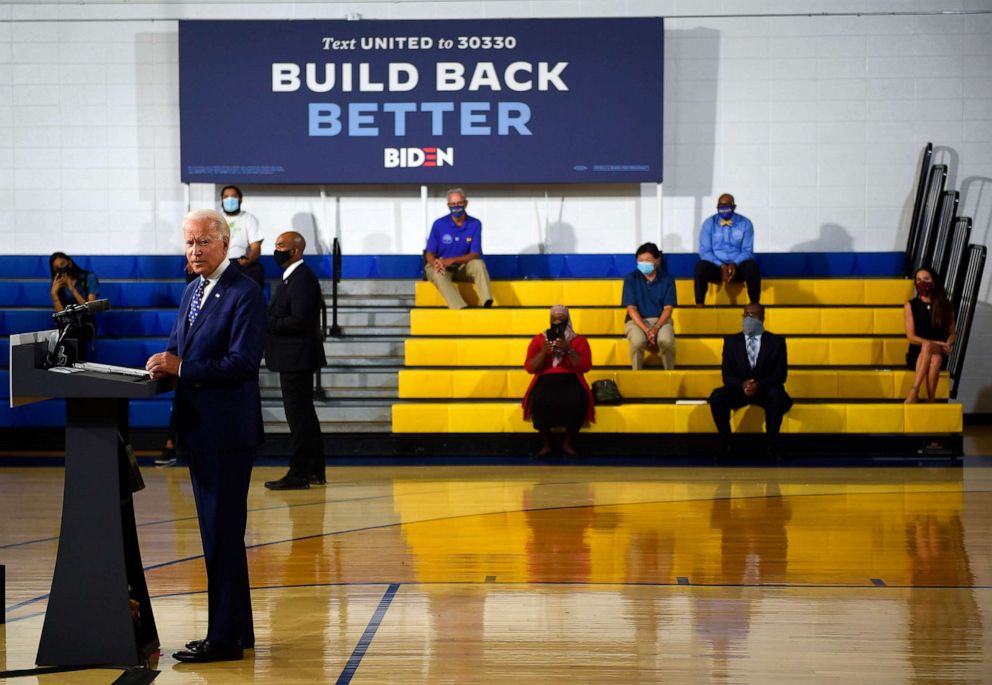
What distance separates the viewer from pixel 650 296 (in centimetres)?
963

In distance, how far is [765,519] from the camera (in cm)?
632

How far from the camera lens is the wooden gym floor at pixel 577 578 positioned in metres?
3.79

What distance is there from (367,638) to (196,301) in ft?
4.26

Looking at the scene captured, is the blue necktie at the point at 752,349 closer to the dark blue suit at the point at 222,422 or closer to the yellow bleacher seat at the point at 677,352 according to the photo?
the yellow bleacher seat at the point at 677,352

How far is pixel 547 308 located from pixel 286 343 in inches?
148

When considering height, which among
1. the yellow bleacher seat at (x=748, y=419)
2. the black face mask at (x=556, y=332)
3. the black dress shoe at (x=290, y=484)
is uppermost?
the black face mask at (x=556, y=332)

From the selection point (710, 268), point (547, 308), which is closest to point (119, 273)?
point (547, 308)

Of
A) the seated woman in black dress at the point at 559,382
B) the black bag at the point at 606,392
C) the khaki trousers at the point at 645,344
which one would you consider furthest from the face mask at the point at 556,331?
the khaki trousers at the point at 645,344

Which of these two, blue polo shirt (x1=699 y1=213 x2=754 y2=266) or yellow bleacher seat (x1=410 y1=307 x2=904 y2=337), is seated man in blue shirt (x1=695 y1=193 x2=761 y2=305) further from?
yellow bleacher seat (x1=410 y1=307 x2=904 y2=337)

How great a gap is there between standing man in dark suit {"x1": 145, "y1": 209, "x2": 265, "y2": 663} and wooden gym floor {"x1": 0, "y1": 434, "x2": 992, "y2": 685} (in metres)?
0.21

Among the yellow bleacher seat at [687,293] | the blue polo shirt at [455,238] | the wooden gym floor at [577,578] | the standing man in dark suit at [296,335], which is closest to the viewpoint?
the wooden gym floor at [577,578]

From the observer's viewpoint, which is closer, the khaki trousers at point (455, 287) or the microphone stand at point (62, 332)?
the microphone stand at point (62, 332)

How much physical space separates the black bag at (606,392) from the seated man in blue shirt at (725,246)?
1566 millimetres

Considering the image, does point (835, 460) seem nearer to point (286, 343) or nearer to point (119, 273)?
point (286, 343)
